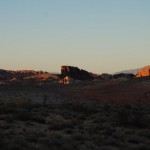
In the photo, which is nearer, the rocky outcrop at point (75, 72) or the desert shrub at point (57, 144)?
the desert shrub at point (57, 144)

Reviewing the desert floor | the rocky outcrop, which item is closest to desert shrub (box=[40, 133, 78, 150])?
the desert floor

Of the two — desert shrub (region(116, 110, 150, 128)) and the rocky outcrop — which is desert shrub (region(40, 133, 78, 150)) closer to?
desert shrub (region(116, 110, 150, 128))

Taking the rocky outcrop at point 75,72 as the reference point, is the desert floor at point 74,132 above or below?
below

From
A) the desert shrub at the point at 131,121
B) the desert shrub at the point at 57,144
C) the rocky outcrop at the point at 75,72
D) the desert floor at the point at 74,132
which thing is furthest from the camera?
the rocky outcrop at the point at 75,72

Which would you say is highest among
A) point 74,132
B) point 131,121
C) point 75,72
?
point 75,72

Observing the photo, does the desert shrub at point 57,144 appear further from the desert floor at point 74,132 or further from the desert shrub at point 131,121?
the desert shrub at point 131,121

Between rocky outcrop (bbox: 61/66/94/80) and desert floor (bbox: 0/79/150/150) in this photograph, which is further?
rocky outcrop (bbox: 61/66/94/80)

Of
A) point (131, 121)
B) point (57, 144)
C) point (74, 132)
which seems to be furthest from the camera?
point (131, 121)

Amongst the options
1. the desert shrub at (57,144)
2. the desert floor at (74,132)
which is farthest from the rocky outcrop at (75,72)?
the desert shrub at (57,144)

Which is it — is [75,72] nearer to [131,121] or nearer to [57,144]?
[131,121]

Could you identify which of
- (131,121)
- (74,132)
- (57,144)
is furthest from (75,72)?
(57,144)

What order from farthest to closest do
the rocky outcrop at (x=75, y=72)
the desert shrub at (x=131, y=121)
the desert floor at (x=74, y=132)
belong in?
the rocky outcrop at (x=75, y=72) → the desert shrub at (x=131, y=121) → the desert floor at (x=74, y=132)

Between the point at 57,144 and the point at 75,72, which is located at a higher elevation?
the point at 75,72

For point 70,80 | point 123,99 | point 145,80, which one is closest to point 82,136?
point 123,99
